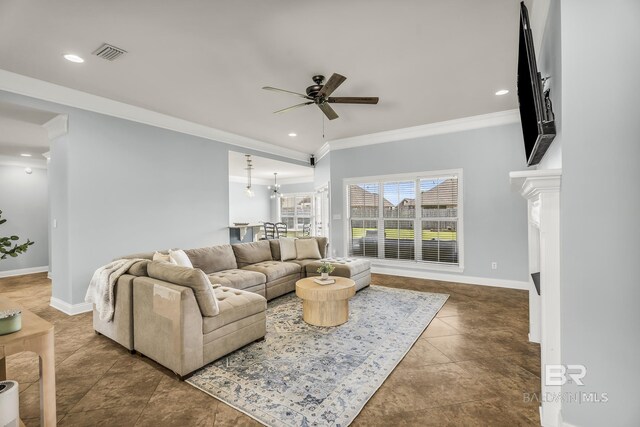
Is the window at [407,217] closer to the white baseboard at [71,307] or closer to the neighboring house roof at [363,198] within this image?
the neighboring house roof at [363,198]

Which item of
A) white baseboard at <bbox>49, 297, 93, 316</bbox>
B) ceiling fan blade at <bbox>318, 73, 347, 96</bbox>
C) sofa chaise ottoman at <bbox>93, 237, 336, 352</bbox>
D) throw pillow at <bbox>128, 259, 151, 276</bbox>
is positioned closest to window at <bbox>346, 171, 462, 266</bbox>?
sofa chaise ottoman at <bbox>93, 237, 336, 352</bbox>

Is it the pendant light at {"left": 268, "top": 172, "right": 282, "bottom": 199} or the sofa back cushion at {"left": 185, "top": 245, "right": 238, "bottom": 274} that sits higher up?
the pendant light at {"left": 268, "top": 172, "right": 282, "bottom": 199}

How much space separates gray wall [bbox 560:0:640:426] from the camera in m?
1.42

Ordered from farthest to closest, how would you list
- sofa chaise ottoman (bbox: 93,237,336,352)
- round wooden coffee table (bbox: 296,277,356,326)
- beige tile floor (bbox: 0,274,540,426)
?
round wooden coffee table (bbox: 296,277,356,326), sofa chaise ottoman (bbox: 93,237,336,352), beige tile floor (bbox: 0,274,540,426)

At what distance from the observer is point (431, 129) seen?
5.38m

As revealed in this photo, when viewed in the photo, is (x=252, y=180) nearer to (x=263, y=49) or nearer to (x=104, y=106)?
(x=104, y=106)

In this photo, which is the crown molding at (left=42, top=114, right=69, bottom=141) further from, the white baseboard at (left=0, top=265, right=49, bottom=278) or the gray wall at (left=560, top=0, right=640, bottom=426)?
the gray wall at (left=560, top=0, right=640, bottom=426)

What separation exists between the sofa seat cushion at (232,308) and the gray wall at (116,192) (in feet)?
7.33

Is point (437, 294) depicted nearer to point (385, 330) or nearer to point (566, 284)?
point (385, 330)

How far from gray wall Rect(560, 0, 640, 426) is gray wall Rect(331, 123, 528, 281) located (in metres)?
3.63

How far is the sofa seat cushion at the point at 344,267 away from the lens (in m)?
4.31

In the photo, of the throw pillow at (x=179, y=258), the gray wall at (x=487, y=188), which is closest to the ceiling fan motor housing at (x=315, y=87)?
the throw pillow at (x=179, y=258)

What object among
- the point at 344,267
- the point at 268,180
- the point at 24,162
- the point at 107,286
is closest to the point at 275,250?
the point at 344,267

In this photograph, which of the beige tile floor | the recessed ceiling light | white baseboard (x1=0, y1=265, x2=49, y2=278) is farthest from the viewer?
white baseboard (x1=0, y1=265, x2=49, y2=278)
